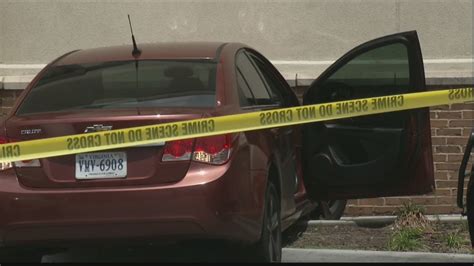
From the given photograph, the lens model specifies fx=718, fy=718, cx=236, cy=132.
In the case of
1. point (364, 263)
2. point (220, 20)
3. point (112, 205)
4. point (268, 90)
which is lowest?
point (364, 263)

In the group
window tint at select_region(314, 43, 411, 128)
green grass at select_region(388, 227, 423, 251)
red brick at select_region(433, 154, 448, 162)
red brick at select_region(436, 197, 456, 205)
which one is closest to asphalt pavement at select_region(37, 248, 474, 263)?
green grass at select_region(388, 227, 423, 251)

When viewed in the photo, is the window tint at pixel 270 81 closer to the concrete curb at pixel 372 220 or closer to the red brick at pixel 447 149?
the concrete curb at pixel 372 220

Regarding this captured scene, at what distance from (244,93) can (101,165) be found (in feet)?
3.76

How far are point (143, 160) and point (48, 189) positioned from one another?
0.58 m

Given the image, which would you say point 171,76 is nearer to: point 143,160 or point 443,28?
point 143,160

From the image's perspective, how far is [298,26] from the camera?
25.0 feet

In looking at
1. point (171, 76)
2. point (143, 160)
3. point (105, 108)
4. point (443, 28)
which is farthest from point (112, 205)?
point (443, 28)

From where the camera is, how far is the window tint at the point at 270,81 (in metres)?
5.51

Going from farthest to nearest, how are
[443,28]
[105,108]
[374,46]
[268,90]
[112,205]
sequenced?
[443,28] < [268,90] < [374,46] < [105,108] < [112,205]

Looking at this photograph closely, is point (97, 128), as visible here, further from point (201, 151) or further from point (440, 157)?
point (440, 157)

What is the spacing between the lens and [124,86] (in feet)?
15.2

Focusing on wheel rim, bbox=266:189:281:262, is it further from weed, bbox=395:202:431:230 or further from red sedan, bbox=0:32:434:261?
weed, bbox=395:202:431:230

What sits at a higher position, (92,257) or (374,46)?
(374,46)

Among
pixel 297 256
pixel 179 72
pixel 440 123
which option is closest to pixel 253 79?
pixel 179 72
